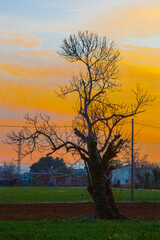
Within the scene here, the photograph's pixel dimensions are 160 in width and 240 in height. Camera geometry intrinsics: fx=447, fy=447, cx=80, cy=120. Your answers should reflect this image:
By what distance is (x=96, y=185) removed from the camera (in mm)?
19047

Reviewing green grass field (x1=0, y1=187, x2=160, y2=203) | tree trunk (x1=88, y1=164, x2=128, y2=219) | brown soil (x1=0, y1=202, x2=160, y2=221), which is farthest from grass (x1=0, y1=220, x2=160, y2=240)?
green grass field (x1=0, y1=187, x2=160, y2=203)

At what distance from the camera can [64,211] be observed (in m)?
24.9

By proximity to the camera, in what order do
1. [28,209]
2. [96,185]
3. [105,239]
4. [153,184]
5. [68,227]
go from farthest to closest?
[153,184] < [28,209] < [96,185] < [68,227] < [105,239]

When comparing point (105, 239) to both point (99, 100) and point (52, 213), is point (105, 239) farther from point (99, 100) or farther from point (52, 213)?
point (52, 213)

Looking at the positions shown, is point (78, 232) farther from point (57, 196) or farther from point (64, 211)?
point (57, 196)

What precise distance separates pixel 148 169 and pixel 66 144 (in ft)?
175

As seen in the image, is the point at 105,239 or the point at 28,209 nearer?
the point at 105,239

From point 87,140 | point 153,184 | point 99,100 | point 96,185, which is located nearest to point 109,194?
point 96,185

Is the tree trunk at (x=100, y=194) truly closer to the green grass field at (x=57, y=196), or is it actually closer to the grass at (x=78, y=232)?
the grass at (x=78, y=232)

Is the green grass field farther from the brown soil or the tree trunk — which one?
the tree trunk

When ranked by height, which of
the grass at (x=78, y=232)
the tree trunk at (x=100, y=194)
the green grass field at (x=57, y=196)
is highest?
the tree trunk at (x=100, y=194)

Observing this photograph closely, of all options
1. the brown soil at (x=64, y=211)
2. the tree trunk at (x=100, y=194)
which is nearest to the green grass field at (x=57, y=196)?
the brown soil at (x=64, y=211)

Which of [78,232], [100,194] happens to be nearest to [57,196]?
[100,194]

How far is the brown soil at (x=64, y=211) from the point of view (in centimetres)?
2273
